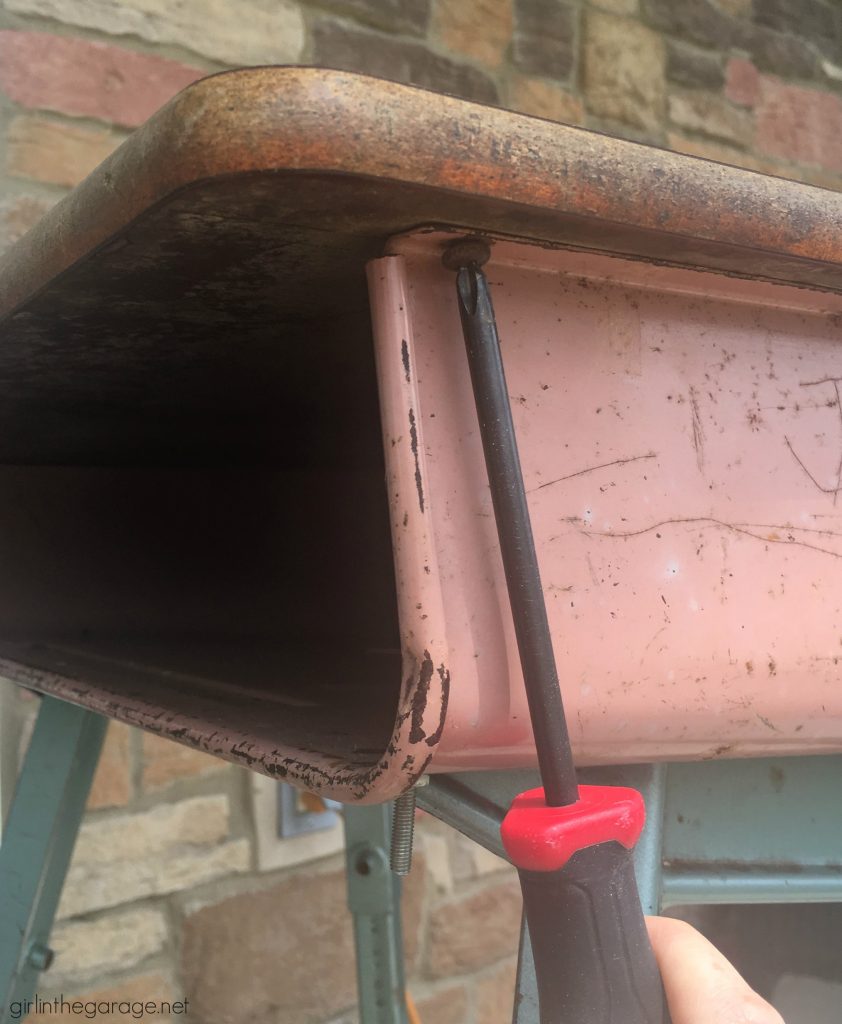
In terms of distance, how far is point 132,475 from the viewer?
1.05 metres

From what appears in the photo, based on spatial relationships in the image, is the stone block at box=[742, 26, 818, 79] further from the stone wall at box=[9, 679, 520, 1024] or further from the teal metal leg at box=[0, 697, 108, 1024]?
the teal metal leg at box=[0, 697, 108, 1024]

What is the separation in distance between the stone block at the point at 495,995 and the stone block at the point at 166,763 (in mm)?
705

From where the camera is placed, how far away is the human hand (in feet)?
1.17

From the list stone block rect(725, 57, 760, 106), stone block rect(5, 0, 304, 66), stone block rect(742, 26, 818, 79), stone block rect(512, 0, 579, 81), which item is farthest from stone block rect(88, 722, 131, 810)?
stone block rect(742, 26, 818, 79)

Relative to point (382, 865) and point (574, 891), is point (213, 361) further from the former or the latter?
point (382, 865)

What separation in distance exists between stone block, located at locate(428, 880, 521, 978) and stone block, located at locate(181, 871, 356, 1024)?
0.16m

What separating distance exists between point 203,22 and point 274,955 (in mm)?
1436

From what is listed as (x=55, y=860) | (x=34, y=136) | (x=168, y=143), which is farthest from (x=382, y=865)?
(x=34, y=136)

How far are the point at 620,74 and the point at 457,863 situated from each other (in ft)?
4.92

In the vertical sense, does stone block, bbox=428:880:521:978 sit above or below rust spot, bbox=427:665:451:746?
below

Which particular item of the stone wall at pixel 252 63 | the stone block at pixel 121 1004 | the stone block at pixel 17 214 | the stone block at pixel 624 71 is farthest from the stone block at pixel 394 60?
the stone block at pixel 121 1004

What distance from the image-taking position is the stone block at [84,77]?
3.99ft

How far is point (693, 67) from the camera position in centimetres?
182

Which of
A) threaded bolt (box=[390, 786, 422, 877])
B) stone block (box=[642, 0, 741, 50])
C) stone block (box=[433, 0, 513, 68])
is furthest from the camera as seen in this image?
stone block (box=[642, 0, 741, 50])
